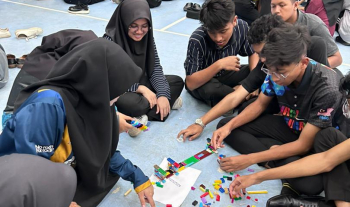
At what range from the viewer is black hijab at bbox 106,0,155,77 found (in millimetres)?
2463

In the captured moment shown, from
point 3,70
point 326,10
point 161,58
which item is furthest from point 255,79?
point 326,10

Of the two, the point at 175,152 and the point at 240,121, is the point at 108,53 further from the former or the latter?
the point at 240,121

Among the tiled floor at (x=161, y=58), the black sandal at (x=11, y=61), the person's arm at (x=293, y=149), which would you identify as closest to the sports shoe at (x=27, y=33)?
the tiled floor at (x=161, y=58)

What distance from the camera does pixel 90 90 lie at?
1367 mm

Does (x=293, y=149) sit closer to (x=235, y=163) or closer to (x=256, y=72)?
(x=235, y=163)

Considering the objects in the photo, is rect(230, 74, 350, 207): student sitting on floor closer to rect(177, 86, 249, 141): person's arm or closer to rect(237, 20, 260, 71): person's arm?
rect(177, 86, 249, 141): person's arm

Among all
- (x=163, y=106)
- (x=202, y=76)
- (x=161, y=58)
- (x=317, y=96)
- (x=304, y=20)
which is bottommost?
(x=161, y=58)

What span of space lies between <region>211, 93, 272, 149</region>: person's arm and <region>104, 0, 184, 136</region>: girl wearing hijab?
1.82 feet

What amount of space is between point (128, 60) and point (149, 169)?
0.92 m

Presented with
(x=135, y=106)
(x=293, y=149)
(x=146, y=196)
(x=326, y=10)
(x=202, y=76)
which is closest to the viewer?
(x=146, y=196)

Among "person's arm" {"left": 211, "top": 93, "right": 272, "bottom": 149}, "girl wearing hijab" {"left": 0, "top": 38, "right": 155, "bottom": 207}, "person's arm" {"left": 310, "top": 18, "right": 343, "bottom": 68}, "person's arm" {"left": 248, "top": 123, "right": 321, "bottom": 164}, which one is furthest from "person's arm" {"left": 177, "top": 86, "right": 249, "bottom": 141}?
"girl wearing hijab" {"left": 0, "top": 38, "right": 155, "bottom": 207}

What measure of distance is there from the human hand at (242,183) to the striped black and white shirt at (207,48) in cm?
113

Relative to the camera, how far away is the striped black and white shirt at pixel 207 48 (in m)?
2.62

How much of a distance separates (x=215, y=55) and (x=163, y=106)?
639mm
